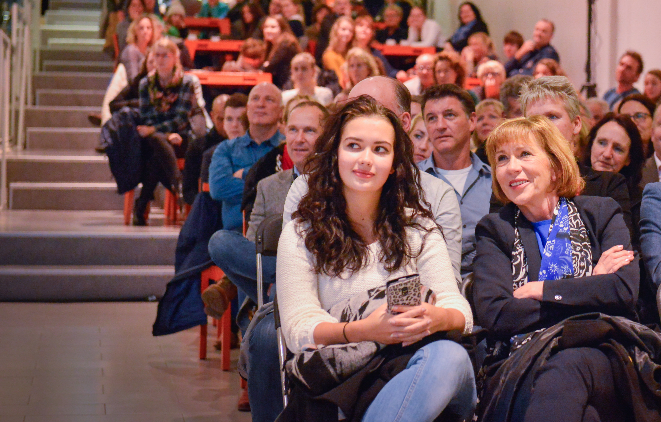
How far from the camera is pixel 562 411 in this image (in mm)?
1989

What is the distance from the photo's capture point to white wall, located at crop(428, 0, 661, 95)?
739cm

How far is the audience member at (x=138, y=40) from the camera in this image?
7.68 metres

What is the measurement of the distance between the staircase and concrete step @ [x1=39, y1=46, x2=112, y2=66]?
0.04ft

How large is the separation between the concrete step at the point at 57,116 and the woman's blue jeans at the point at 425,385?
23.7 feet

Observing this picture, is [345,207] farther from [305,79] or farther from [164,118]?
[305,79]

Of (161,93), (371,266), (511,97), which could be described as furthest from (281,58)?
(371,266)

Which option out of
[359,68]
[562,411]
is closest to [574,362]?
[562,411]

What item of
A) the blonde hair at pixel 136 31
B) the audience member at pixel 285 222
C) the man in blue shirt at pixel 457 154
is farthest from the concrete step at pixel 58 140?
the audience member at pixel 285 222

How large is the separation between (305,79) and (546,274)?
4.92 metres

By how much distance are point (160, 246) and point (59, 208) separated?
1853 millimetres

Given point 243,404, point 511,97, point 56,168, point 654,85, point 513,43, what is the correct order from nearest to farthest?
point 243,404, point 511,97, point 654,85, point 56,168, point 513,43

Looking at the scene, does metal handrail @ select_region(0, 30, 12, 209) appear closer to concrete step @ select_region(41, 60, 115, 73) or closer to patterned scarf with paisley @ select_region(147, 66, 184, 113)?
patterned scarf with paisley @ select_region(147, 66, 184, 113)

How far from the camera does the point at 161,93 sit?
664 centimetres

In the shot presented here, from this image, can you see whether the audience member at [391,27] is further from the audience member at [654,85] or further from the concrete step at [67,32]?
the audience member at [654,85]
